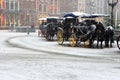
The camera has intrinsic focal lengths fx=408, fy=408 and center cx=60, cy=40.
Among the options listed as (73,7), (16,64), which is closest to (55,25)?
(16,64)

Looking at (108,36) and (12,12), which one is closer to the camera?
(108,36)

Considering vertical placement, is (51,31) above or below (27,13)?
below

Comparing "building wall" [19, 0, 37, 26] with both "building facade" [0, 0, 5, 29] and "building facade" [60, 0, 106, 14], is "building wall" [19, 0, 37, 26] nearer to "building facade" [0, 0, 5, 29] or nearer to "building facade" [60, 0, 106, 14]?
"building facade" [0, 0, 5, 29]

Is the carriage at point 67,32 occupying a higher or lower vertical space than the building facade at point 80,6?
lower


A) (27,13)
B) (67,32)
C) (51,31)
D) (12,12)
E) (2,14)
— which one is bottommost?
(51,31)

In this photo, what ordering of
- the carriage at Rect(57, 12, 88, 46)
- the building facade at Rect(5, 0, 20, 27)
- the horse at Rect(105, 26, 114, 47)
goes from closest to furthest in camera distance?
the horse at Rect(105, 26, 114, 47) < the carriage at Rect(57, 12, 88, 46) < the building facade at Rect(5, 0, 20, 27)

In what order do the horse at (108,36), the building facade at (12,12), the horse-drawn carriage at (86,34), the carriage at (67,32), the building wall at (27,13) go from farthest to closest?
the building wall at (27,13) → the building facade at (12,12) → the carriage at (67,32) → the horse at (108,36) → the horse-drawn carriage at (86,34)

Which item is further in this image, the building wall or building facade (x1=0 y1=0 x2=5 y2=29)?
the building wall

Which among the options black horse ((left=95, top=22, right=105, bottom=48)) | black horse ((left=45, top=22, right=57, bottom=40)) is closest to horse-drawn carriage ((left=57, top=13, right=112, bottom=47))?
black horse ((left=95, top=22, right=105, bottom=48))

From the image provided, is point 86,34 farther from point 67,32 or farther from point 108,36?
point 67,32

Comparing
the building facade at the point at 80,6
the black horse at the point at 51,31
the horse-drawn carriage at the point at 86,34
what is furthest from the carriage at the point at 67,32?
the building facade at the point at 80,6

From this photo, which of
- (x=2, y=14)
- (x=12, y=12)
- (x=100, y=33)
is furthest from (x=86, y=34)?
(x=12, y=12)

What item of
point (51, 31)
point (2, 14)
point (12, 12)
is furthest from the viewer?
point (12, 12)

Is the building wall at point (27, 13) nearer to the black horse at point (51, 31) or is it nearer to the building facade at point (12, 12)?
the building facade at point (12, 12)
